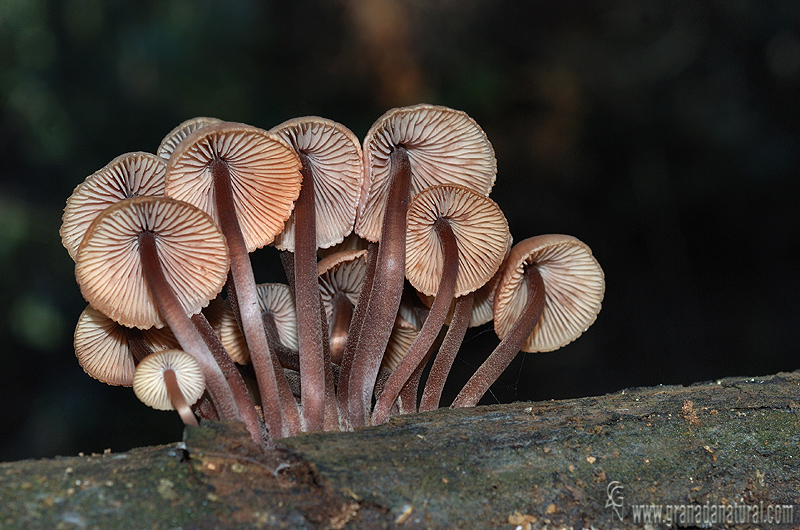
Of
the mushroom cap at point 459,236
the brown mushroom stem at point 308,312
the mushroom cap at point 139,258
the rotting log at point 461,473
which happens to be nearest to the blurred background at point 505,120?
the mushroom cap at point 459,236

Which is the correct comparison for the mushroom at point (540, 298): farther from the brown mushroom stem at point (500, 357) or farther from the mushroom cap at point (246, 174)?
the mushroom cap at point (246, 174)

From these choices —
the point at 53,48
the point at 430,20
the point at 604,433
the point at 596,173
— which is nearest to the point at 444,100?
the point at 430,20

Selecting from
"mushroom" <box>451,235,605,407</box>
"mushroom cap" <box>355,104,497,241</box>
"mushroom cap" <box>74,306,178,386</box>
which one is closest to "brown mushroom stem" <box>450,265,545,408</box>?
"mushroom" <box>451,235,605,407</box>

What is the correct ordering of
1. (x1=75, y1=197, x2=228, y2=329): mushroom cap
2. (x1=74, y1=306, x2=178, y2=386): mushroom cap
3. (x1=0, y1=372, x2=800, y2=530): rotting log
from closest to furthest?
(x1=0, y1=372, x2=800, y2=530): rotting log → (x1=75, y1=197, x2=228, y2=329): mushroom cap → (x1=74, y1=306, x2=178, y2=386): mushroom cap

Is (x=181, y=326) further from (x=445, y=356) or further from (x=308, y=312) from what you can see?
(x=445, y=356)

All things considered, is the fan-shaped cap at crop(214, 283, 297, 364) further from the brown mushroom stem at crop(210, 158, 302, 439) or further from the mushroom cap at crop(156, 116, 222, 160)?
the mushroom cap at crop(156, 116, 222, 160)

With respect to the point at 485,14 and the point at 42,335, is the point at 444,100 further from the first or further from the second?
the point at 42,335

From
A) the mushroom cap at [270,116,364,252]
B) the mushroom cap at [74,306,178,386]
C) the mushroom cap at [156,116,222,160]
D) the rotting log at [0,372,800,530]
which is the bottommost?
the rotting log at [0,372,800,530]
